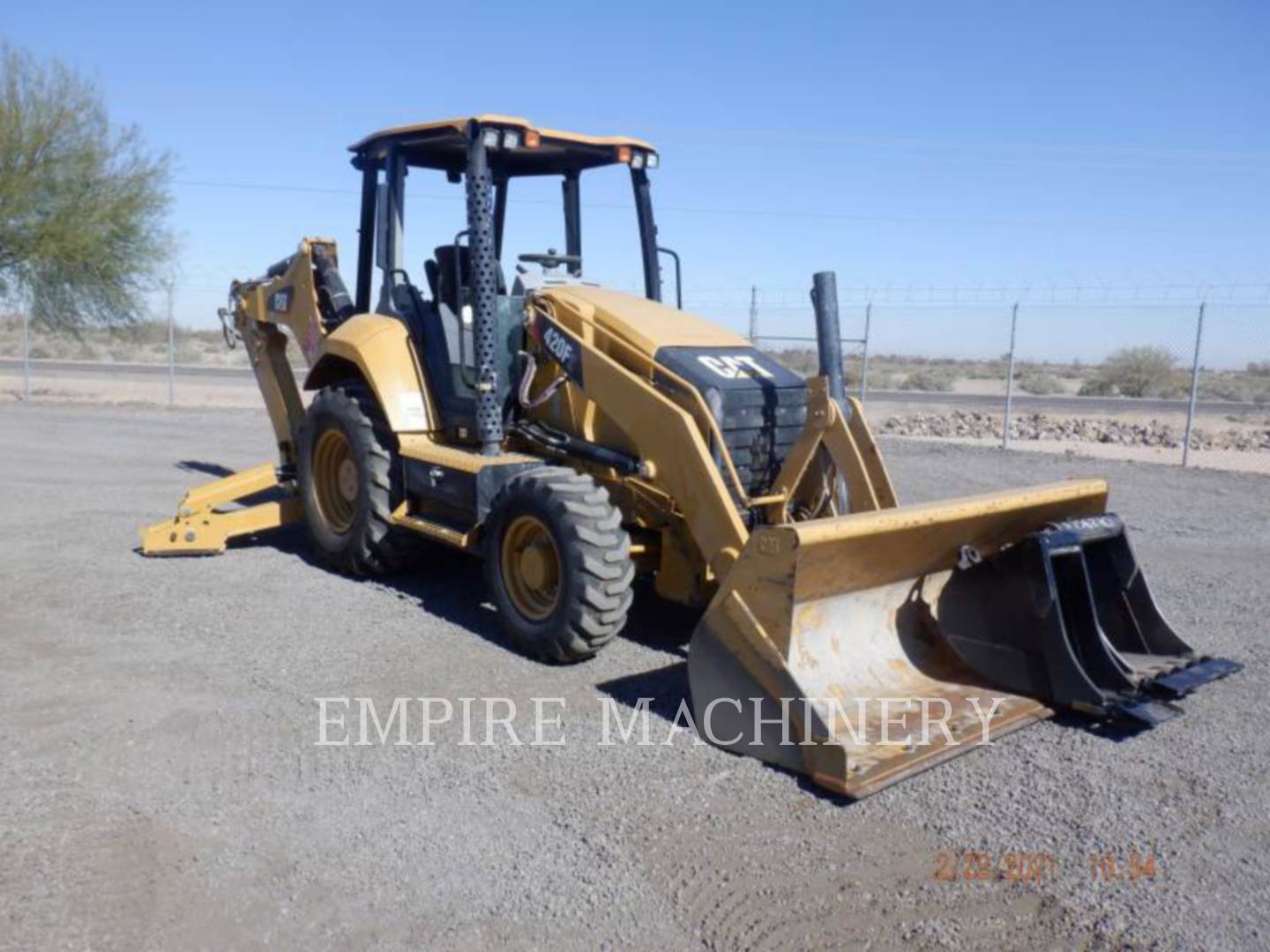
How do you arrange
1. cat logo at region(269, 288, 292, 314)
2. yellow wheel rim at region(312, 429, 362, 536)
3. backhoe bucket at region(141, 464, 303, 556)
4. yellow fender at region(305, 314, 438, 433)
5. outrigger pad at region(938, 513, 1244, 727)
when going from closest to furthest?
outrigger pad at region(938, 513, 1244, 727), yellow fender at region(305, 314, 438, 433), yellow wheel rim at region(312, 429, 362, 536), backhoe bucket at region(141, 464, 303, 556), cat logo at region(269, 288, 292, 314)

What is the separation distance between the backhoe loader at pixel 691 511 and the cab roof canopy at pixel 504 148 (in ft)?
0.07

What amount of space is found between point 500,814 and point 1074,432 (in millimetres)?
17074

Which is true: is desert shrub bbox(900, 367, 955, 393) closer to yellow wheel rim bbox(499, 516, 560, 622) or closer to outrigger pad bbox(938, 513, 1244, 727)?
outrigger pad bbox(938, 513, 1244, 727)

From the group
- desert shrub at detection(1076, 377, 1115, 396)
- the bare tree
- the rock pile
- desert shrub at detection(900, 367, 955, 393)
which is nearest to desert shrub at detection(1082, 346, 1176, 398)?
desert shrub at detection(1076, 377, 1115, 396)

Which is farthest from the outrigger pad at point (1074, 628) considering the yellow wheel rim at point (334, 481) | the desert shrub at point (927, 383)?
the desert shrub at point (927, 383)

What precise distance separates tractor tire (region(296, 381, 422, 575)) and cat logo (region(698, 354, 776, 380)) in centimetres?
216

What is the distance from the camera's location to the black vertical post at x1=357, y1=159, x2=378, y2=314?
7.41 m

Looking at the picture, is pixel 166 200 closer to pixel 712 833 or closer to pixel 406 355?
pixel 406 355

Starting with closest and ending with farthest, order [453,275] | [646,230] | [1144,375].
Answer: [453,275]
[646,230]
[1144,375]

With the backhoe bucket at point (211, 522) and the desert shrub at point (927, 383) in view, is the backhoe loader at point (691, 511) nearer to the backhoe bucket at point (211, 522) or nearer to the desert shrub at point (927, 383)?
the backhoe bucket at point (211, 522)

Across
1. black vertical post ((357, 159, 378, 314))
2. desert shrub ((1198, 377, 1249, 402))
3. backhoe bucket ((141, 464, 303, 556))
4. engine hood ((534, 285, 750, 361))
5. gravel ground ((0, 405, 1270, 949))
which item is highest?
black vertical post ((357, 159, 378, 314))

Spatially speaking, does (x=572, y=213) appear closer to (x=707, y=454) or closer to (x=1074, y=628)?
(x=707, y=454)

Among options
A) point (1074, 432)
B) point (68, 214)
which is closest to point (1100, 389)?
point (1074, 432)

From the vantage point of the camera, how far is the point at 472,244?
20.3ft
